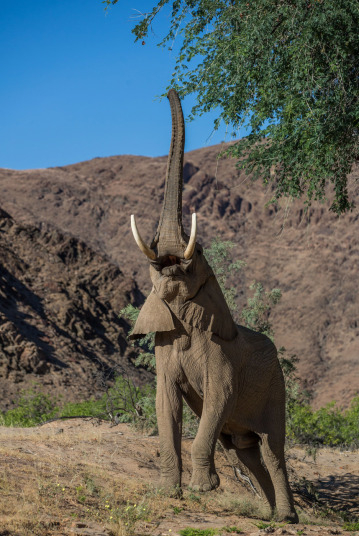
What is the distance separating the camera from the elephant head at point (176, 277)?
6543mm

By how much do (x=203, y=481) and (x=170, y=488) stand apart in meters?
0.42

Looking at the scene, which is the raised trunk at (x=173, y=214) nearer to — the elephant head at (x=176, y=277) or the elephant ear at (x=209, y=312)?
the elephant head at (x=176, y=277)

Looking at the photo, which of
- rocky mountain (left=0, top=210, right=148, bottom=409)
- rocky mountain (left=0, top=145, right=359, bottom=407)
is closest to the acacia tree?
rocky mountain (left=0, top=210, right=148, bottom=409)

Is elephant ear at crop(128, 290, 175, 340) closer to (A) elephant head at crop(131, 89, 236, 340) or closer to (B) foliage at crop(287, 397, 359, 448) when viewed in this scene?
(A) elephant head at crop(131, 89, 236, 340)

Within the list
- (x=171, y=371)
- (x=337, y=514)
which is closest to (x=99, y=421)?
(x=337, y=514)

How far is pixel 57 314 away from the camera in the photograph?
33719 millimetres

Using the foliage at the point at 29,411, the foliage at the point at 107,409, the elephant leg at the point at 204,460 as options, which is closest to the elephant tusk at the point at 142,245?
the elephant leg at the point at 204,460

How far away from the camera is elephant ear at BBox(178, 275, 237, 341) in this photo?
666 centimetres

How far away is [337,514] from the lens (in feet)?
33.2

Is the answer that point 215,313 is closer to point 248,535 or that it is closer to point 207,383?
point 207,383

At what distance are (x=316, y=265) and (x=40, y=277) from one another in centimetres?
2262

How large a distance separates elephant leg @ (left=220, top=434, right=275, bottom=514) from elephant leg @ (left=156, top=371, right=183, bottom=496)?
54.1 inches

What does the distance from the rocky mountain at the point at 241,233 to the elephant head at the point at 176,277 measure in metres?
27.9

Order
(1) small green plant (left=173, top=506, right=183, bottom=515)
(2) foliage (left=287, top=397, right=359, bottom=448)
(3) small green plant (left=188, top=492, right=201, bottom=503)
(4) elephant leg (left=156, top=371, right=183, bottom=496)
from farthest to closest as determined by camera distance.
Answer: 1. (2) foliage (left=287, top=397, right=359, bottom=448)
2. (4) elephant leg (left=156, top=371, right=183, bottom=496)
3. (3) small green plant (left=188, top=492, right=201, bottom=503)
4. (1) small green plant (left=173, top=506, right=183, bottom=515)
